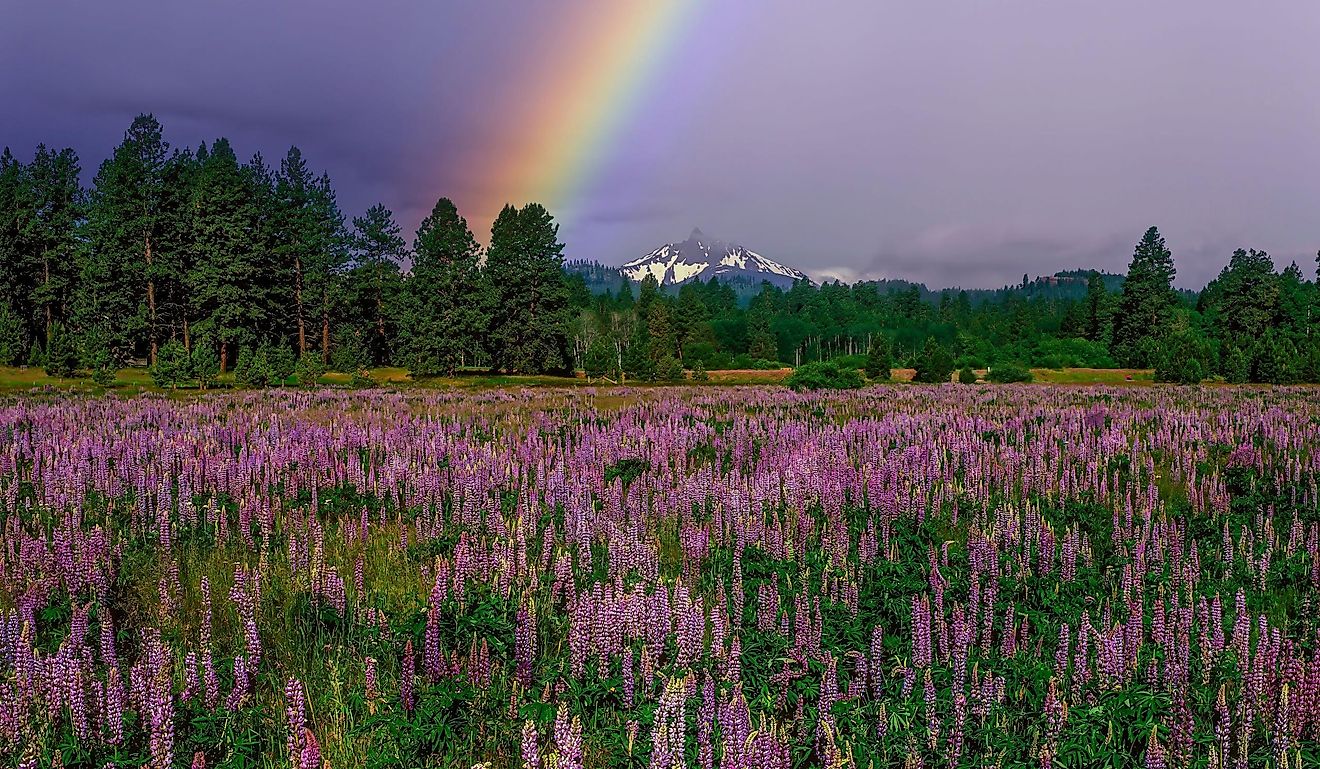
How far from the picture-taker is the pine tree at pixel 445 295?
68.5 metres

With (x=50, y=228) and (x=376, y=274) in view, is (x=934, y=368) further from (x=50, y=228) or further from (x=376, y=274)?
(x=50, y=228)

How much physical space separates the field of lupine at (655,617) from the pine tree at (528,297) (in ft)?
205

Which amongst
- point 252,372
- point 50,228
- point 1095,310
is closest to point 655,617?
point 252,372

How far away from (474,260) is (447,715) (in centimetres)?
7197

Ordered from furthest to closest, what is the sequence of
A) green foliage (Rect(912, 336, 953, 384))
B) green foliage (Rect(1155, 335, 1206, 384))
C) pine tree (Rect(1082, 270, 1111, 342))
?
1. pine tree (Rect(1082, 270, 1111, 342))
2. green foliage (Rect(912, 336, 953, 384))
3. green foliage (Rect(1155, 335, 1206, 384))

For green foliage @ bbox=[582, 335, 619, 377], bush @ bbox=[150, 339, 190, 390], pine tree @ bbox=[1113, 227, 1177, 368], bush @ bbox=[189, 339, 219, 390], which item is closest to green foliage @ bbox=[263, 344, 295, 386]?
bush @ bbox=[189, 339, 219, 390]

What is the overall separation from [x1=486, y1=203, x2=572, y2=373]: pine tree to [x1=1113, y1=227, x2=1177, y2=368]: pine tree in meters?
73.9

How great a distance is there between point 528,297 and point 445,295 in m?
7.55

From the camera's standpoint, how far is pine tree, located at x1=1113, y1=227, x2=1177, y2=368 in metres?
101

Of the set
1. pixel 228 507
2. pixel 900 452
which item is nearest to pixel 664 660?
pixel 228 507

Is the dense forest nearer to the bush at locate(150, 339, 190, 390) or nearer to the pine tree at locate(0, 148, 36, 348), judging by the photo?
the pine tree at locate(0, 148, 36, 348)

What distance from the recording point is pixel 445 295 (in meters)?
70.3

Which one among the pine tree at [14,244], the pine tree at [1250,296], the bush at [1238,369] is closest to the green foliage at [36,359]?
the pine tree at [14,244]

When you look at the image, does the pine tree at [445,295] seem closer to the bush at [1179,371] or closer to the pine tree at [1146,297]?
the bush at [1179,371]
